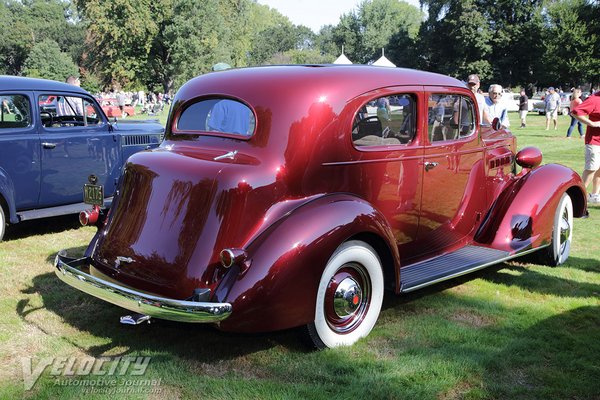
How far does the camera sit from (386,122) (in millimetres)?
4242

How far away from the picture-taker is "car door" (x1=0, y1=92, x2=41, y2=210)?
6259 millimetres

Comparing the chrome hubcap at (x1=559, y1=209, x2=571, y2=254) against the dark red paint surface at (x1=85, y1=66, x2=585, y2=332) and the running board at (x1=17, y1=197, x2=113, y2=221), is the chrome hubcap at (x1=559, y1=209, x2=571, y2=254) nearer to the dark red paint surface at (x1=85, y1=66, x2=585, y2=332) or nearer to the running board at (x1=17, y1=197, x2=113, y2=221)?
the dark red paint surface at (x1=85, y1=66, x2=585, y2=332)

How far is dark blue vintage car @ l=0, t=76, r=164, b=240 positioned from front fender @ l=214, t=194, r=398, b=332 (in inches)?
171

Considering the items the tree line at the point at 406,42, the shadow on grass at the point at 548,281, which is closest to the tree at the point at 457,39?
the tree line at the point at 406,42

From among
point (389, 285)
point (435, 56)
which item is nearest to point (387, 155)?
Answer: point (389, 285)

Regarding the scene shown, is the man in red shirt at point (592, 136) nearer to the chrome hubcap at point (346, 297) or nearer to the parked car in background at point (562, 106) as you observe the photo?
the chrome hubcap at point (346, 297)

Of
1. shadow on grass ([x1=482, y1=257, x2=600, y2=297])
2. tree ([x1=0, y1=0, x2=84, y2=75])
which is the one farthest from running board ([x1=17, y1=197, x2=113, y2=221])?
tree ([x1=0, y1=0, x2=84, y2=75])

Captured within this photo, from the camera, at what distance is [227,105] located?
4.06 meters

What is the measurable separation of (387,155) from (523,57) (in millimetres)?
58019

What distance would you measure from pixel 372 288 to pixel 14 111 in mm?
5016

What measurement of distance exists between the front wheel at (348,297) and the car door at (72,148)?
178 inches

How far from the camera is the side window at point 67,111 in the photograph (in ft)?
22.2

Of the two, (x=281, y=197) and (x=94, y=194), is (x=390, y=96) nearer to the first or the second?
(x=281, y=197)

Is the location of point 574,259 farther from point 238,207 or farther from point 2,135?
point 2,135
